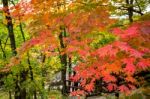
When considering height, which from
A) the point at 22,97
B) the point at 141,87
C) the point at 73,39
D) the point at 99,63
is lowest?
the point at 22,97

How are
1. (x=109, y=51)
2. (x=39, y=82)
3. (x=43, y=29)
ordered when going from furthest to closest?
(x=39, y=82), (x=43, y=29), (x=109, y=51)

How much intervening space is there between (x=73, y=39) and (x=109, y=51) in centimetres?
205

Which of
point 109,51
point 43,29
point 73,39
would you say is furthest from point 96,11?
point 109,51

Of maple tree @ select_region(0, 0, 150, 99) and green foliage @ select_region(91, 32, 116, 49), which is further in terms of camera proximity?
green foliage @ select_region(91, 32, 116, 49)

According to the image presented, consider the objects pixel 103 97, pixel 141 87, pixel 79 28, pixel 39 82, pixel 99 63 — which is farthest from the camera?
pixel 39 82

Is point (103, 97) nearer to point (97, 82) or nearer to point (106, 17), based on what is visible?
point (97, 82)

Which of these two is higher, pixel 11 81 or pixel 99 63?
pixel 99 63

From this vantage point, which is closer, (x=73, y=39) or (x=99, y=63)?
(x=99, y=63)

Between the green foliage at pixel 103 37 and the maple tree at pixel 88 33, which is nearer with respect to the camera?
the maple tree at pixel 88 33

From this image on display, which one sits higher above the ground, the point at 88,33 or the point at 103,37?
the point at 88,33

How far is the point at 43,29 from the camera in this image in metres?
6.26

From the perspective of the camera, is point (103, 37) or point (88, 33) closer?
point (88, 33)

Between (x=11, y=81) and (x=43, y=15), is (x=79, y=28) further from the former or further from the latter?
(x=11, y=81)

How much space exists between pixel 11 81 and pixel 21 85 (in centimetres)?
71
